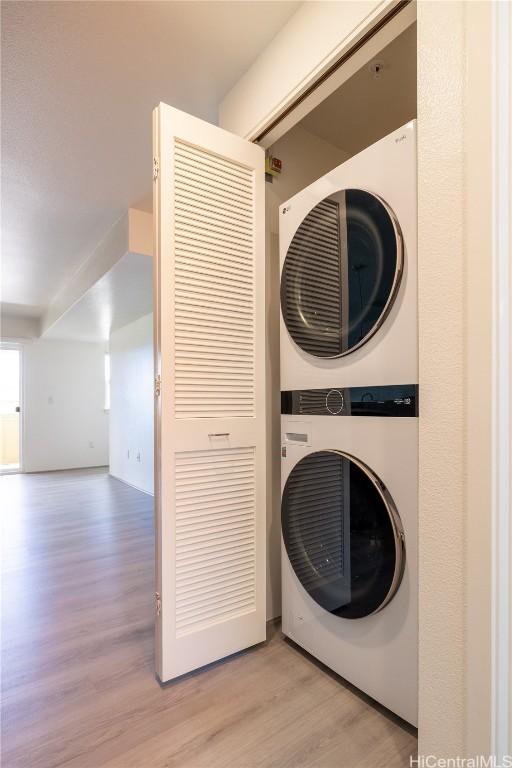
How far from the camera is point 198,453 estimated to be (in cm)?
Result: 146

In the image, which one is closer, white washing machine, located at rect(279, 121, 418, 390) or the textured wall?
the textured wall

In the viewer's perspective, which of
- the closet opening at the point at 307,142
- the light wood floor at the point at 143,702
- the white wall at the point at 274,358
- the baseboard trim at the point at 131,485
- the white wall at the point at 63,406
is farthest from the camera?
the white wall at the point at 63,406

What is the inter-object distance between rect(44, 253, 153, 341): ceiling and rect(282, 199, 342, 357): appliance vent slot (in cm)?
161

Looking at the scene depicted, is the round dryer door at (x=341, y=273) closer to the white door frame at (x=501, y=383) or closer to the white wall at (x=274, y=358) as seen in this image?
the white wall at (x=274, y=358)

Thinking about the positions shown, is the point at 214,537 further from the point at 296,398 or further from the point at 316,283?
the point at 316,283

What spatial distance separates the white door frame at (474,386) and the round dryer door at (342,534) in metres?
0.28

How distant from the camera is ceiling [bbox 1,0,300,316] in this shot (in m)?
1.35

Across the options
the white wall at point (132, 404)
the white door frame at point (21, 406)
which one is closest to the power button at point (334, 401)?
the white wall at point (132, 404)

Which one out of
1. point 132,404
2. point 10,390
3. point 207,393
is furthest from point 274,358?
point 10,390

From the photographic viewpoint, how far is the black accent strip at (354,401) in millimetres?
1147

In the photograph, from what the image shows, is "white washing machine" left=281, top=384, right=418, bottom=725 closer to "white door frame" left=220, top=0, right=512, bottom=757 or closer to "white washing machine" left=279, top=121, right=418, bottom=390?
"white washing machine" left=279, top=121, right=418, bottom=390

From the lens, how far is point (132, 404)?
4.97 m

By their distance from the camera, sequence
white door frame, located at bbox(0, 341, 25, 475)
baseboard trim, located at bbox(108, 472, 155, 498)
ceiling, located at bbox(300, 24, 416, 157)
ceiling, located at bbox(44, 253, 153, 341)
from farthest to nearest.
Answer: white door frame, located at bbox(0, 341, 25, 475)
baseboard trim, located at bbox(108, 472, 155, 498)
ceiling, located at bbox(44, 253, 153, 341)
ceiling, located at bbox(300, 24, 416, 157)

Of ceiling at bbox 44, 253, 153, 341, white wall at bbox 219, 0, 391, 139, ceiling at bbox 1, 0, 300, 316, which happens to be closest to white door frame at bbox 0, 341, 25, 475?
ceiling at bbox 44, 253, 153, 341
